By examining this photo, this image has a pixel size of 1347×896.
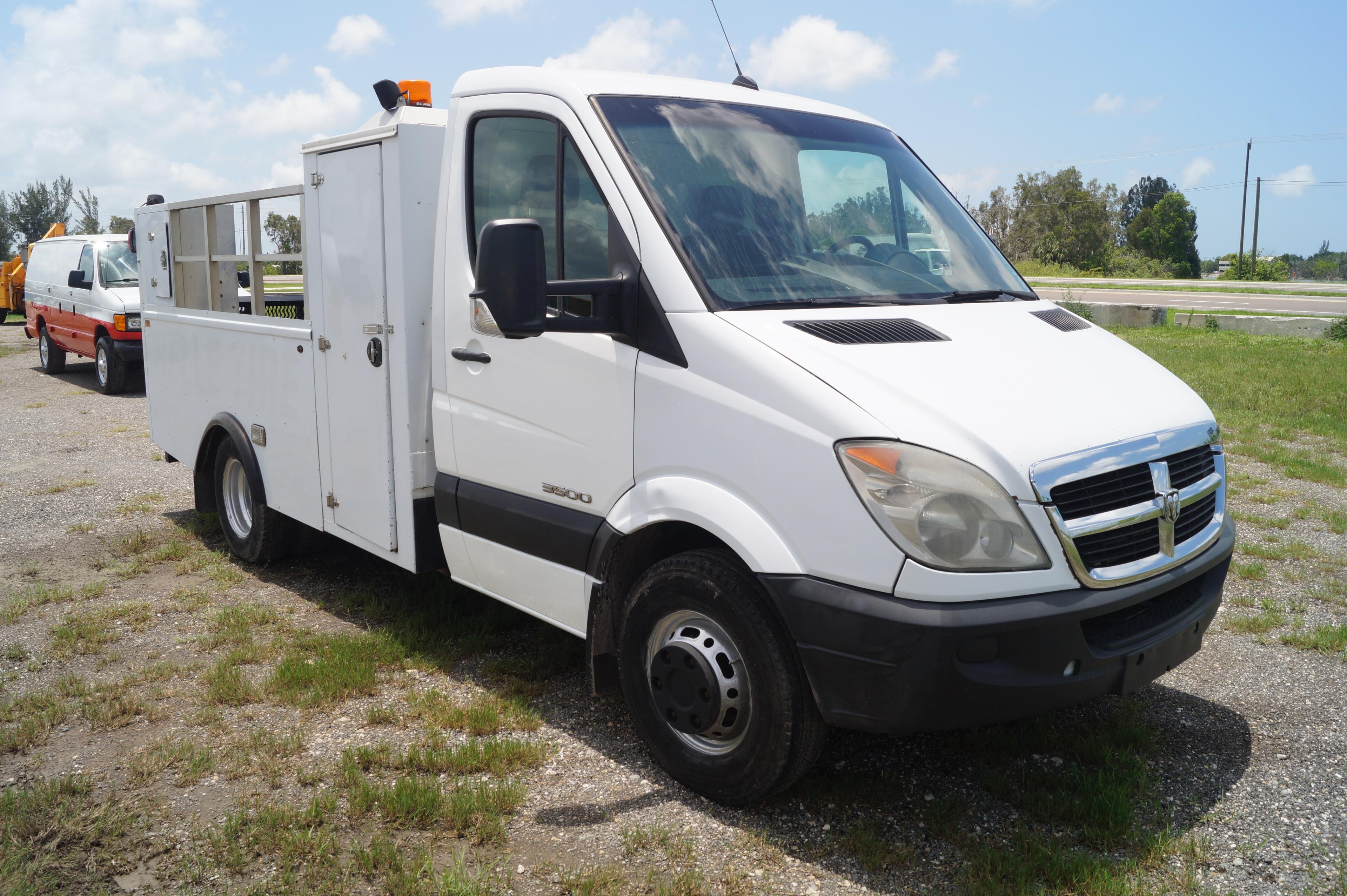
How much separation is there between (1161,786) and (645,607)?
→ 1.95 m

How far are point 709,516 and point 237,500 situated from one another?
4.37 m

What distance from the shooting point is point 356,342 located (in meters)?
4.71

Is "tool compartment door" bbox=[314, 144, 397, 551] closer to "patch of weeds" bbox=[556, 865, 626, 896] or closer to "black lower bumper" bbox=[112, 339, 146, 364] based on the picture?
"patch of weeds" bbox=[556, 865, 626, 896]

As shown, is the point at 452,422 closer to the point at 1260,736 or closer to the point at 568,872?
the point at 568,872

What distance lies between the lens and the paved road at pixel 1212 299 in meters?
26.2

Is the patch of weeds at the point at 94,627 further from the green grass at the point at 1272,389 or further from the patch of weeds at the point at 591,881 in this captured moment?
the green grass at the point at 1272,389

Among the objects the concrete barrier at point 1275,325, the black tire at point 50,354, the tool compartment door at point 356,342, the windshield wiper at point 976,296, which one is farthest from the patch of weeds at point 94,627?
the concrete barrier at point 1275,325

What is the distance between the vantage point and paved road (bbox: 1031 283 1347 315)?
86.0 ft

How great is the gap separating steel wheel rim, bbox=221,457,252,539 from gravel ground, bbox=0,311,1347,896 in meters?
0.44

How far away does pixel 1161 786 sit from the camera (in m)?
3.64

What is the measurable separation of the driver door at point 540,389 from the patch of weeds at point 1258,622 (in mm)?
3499

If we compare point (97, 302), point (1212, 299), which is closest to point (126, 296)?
point (97, 302)

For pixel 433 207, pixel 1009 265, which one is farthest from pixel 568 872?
pixel 1009 265

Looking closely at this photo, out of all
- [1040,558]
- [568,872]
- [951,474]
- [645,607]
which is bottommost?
[568,872]
